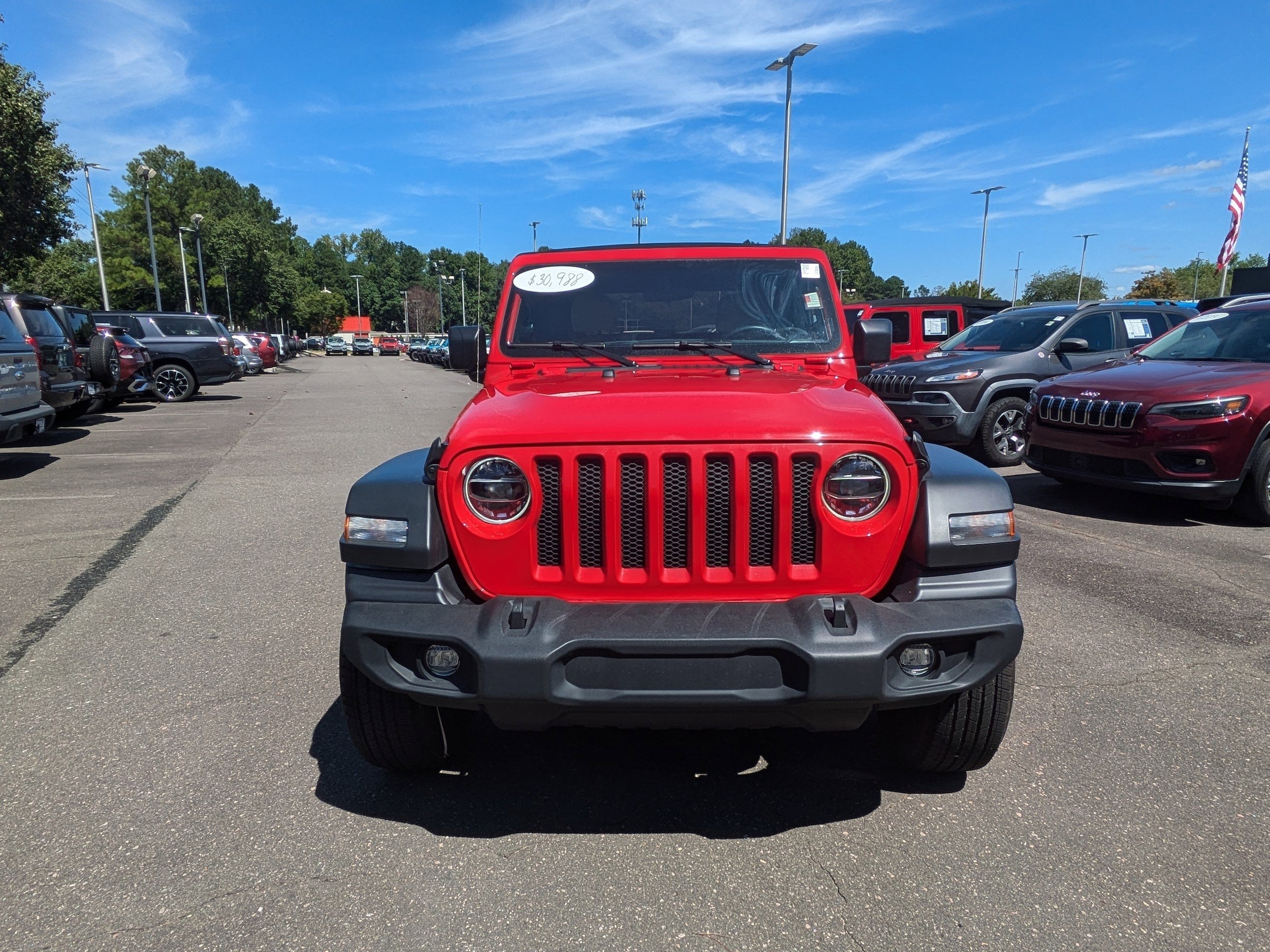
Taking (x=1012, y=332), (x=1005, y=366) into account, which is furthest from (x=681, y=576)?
(x=1012, y=332)

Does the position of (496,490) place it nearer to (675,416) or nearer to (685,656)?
(675,416)

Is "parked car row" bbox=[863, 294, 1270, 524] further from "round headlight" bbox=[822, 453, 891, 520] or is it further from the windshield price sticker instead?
"round headlight" bbox=[822, 453, 891, 520]

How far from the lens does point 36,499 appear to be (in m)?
8.05

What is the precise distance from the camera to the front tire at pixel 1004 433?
968 centimetres

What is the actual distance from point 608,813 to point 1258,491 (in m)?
6.26

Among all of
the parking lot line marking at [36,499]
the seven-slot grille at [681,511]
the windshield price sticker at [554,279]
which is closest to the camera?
the seven-slot grille at [681,511]

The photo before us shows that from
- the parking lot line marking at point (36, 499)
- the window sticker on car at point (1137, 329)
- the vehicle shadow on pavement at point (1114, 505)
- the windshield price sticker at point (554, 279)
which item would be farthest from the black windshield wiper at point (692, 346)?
the window sticker on car at point (1137, 329)

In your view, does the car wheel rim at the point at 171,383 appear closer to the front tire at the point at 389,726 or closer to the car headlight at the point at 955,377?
the car headlight at the point at 955,377

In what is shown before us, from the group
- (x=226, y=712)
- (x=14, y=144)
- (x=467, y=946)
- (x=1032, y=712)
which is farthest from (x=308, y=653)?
(x=14, y=144)

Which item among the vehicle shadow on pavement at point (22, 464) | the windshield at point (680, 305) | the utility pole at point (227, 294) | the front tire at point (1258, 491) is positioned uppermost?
the utility pole at point (227, 294)

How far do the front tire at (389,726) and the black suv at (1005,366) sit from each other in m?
7.55

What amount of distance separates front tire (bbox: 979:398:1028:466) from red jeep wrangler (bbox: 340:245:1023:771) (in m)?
7.38

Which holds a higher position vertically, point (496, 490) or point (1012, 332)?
point (1012, 332)

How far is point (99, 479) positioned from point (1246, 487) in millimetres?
10465
